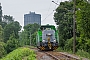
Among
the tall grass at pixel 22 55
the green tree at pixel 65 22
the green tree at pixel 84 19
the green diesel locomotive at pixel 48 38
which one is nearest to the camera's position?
the tall grass at pixel 22 55

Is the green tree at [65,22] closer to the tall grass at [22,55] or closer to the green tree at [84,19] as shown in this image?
the tall grass at [22,55]

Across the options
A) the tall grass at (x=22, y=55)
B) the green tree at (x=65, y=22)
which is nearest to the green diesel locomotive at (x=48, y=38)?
the tall grass at (x=22, y=55)

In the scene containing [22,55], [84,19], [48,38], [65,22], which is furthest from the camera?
[65,22]

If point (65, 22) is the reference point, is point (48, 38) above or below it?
below

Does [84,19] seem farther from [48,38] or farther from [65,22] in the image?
[65,22]

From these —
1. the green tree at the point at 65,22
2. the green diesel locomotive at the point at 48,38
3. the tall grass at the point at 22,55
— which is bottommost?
the tall grass at the point at 22,55

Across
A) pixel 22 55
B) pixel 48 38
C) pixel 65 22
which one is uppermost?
pixel 65 22

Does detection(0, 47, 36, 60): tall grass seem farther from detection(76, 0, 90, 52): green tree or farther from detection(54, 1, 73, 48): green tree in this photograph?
detection(54, 1, 73, 48): green tree

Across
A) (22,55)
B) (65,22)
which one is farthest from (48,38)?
(65,22)

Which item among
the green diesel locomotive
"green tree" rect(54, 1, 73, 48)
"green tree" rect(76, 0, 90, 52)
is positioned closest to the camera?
"green tree" rect(76, 0, 90, 52)

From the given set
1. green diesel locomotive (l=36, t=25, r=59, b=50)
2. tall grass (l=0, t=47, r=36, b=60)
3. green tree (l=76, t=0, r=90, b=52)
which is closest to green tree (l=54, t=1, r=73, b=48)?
green diesel locomotive (l=36, t=25, r=59, b=50)

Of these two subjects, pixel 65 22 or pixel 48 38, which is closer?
pixel 48 38

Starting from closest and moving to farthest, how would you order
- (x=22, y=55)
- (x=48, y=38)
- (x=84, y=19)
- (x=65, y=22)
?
(x=22, y=55), (x=84, y=19), (x=48, y=38), (x=65, y=22)

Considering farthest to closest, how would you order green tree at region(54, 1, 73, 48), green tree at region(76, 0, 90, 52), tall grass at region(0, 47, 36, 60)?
green tree at region(54, 1, 73, 48)
green tree at region(76, 0, 90, 52)
tall grass at region(0, 47, 36, 60)
